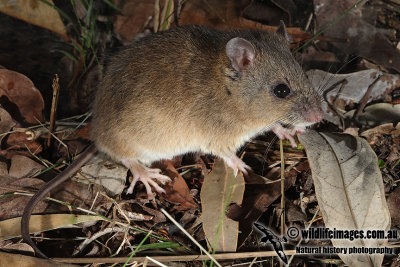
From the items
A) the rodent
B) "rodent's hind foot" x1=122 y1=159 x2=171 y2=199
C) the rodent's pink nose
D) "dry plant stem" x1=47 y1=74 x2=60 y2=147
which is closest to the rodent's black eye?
the rodent

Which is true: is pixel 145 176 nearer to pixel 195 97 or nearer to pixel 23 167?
pixel 195 97

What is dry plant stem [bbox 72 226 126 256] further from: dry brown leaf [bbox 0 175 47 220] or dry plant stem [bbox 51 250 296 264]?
dry brown leaf [bbox 0 175 47 220]

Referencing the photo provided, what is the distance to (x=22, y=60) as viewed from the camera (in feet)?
17.9

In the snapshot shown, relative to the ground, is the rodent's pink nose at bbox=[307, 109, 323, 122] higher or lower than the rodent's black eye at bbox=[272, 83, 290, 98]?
lower

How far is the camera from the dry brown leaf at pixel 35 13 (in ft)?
16.7

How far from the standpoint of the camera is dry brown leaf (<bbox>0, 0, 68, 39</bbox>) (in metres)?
5.09

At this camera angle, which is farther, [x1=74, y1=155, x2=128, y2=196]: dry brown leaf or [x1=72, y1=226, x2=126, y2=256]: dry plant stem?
[x1=74, y1=155, x2=128, y2=196]: dry brown leaf

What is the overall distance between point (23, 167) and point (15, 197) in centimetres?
34

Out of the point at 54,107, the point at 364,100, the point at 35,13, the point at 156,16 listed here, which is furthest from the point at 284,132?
the point at 35,13

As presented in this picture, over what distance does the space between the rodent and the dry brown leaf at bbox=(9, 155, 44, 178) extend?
1.72ft

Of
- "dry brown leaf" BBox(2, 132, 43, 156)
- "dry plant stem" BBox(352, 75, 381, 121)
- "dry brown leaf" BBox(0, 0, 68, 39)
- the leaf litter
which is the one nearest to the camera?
the leaf litter

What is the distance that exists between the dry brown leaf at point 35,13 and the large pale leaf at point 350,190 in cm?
327

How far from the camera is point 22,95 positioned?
4859 mm

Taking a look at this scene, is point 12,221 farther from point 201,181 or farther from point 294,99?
point 294,99
